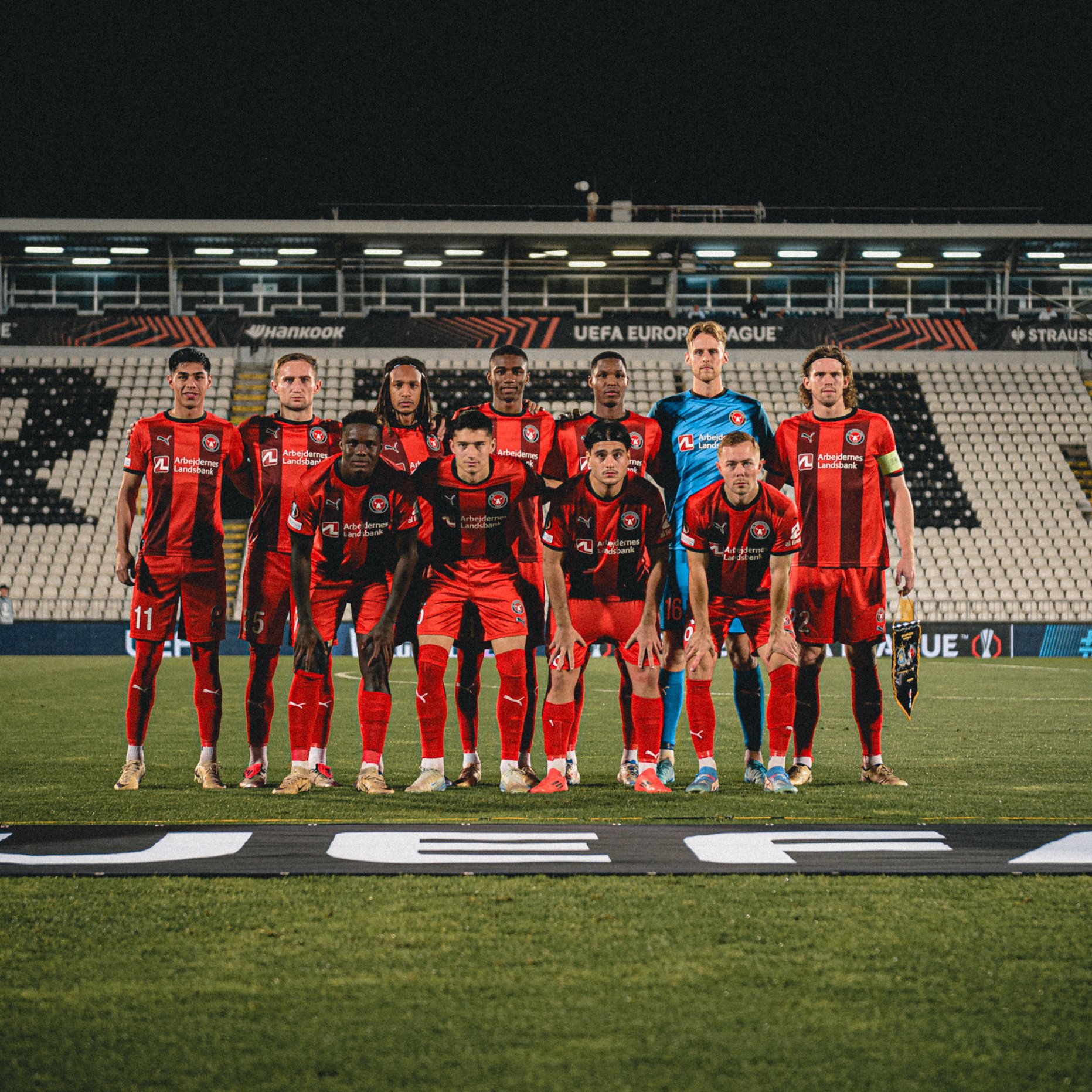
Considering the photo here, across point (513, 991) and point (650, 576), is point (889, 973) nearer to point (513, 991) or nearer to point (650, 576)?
point (513, 991)

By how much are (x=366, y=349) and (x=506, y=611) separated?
21.7 meters

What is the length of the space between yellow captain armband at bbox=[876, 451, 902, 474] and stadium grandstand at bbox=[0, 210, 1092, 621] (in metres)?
17.0

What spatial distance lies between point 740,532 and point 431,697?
1.63m

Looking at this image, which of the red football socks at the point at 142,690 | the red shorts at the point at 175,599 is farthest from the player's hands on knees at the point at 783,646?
the red football socks at the point at 142,690

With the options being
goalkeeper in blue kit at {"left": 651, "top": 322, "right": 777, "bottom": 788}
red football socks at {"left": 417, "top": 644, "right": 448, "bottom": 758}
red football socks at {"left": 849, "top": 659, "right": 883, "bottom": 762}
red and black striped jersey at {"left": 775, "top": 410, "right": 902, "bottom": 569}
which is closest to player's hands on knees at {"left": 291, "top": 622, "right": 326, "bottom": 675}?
red football socks at {"left": 417, "top": 644, "right": 448, "bottom": 758}

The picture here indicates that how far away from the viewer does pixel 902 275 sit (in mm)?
29594

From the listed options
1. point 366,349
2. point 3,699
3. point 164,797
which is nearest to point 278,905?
point 164,797

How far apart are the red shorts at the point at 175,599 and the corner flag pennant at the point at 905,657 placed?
338cm

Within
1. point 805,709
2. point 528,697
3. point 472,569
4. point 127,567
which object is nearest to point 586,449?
point 472,569

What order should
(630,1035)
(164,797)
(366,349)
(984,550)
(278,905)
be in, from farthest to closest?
(366,349)
(984,550)
(164,797)
(278,905)
(630,1035)

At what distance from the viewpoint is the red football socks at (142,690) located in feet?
19.1

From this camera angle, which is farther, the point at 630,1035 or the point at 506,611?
the point at 506,611

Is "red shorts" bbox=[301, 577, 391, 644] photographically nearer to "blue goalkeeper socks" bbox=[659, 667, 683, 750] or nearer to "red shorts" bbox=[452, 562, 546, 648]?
"red shorts" bbox=[452, 562, 546, 648]

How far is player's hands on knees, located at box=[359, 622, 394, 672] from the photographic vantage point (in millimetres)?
5383
